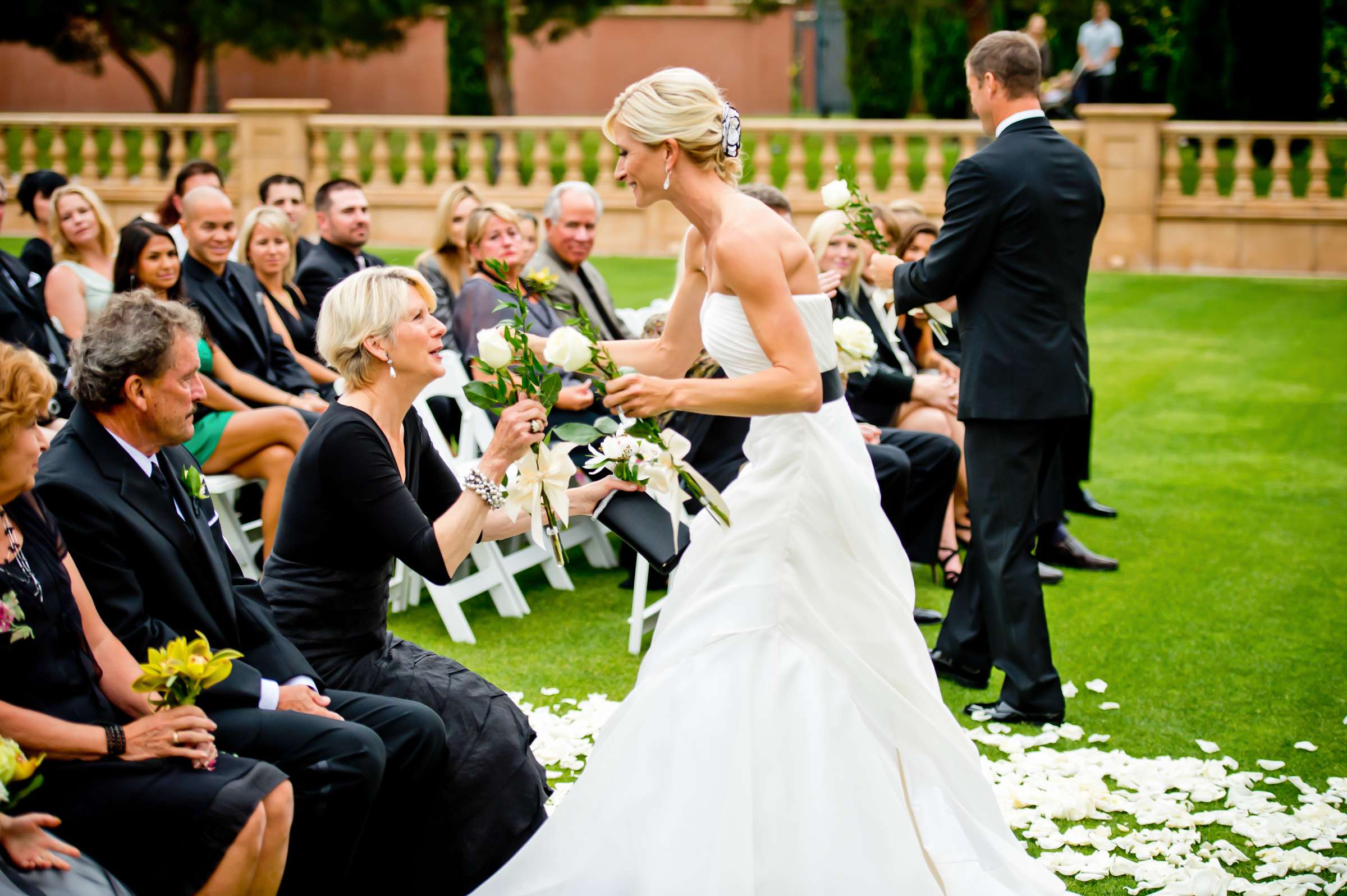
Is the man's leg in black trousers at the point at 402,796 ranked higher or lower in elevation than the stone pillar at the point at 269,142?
lower

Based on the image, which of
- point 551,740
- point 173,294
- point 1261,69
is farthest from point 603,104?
point 551,740

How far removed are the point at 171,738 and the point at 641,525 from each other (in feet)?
4.92

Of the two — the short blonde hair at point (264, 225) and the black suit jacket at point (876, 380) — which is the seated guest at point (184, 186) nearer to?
the short blonde hair at point (264, 225)

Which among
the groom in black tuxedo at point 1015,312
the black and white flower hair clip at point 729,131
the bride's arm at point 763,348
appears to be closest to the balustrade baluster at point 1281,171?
the groom in black tuxedo at point 1015,312

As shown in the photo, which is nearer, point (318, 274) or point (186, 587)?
point (186, 587)

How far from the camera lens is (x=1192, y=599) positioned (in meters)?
6.69

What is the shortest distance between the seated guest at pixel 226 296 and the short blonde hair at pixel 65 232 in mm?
903

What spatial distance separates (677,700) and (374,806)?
2.75 ft

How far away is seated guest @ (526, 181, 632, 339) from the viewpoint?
738 centimetres

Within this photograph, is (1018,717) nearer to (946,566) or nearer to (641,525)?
(946,566)

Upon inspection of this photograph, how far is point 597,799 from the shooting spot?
360cm

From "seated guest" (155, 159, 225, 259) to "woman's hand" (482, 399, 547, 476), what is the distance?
15.8ft

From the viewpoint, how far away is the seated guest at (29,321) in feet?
22.6

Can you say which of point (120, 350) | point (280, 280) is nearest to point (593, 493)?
point (120, 350)
